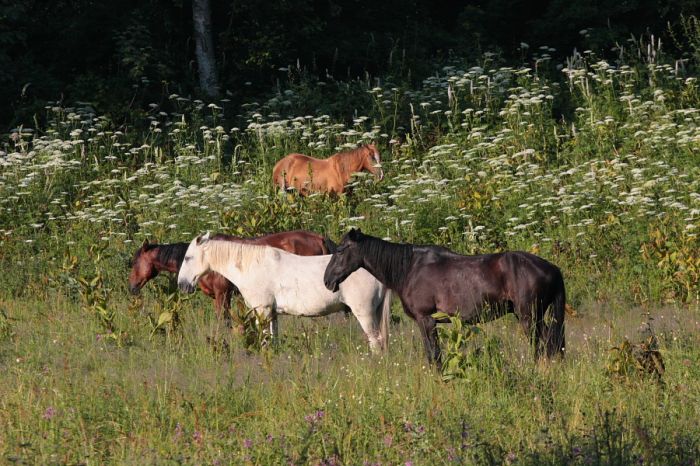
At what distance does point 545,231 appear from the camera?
1568 cm

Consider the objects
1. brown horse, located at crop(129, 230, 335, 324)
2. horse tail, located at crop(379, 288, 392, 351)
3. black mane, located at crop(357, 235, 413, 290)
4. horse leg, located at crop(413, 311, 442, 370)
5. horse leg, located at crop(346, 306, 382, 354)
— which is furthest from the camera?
brown horse, located at crop(129, 230, 335, 324)

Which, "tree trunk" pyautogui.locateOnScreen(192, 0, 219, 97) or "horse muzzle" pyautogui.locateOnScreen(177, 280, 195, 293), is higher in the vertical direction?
"tree trunk" pyautogui.locateOnScreen(192, 0, 219, 97)

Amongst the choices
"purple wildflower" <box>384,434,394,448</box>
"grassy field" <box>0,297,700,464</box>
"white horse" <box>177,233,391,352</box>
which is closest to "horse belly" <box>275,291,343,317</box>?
"white horse" <box>177,233,391,352</box>

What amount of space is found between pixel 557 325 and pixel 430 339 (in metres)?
1.12

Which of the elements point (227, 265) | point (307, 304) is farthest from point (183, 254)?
point (307, 304)

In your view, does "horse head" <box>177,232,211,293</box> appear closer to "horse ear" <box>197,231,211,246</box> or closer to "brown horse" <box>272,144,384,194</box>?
"horse ear" <box>197,231,211,246</box>

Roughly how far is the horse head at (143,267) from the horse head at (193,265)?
3.95 ft

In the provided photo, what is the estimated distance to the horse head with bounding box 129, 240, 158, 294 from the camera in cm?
1355

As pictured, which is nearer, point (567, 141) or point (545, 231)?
point (545, 231)

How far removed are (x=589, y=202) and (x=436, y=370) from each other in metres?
6.56

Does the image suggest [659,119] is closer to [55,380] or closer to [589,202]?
[589,202]

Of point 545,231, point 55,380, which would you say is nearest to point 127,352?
point 55,380

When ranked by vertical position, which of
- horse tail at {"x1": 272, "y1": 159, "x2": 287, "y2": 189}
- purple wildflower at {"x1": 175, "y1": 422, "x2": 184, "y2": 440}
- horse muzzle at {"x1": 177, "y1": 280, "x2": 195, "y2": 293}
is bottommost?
horse tail at {"x1": 272, "y1": 159, "x2": 287, "y2": 189}

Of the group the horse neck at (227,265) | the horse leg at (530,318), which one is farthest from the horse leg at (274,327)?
the horse leg at (530,318)
